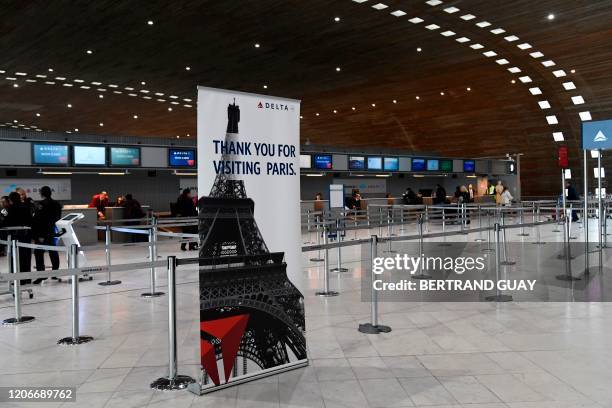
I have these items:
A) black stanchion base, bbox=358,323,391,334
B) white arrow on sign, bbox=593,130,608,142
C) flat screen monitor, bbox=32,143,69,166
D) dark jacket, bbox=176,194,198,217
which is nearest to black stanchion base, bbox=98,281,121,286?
black stanchion base, bbox=358,323,391,334

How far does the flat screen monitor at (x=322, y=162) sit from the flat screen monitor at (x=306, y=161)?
42 cm

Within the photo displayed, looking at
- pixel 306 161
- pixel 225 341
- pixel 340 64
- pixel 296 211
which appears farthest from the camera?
pixel 340 64

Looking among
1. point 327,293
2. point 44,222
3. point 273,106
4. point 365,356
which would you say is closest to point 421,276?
point 327,293

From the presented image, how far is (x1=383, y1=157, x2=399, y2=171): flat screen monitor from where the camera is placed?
2289 centimetres

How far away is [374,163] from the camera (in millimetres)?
22141

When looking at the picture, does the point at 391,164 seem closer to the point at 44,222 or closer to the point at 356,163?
the point at 356,163

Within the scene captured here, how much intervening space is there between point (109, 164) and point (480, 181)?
20387 millimetres

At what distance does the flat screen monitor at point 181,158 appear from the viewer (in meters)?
16.5

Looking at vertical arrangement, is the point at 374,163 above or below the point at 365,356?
above

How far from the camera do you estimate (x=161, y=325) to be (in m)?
6.32

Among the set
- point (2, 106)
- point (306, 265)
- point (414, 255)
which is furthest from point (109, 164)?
point (2, 106)

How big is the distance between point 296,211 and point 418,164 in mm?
20664

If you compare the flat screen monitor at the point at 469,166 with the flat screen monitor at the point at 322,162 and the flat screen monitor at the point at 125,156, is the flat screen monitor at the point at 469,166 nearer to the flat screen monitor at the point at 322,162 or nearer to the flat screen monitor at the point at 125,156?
the flat screen monitor at the point at 322,162

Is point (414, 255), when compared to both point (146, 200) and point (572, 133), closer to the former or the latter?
point (146, 200)
